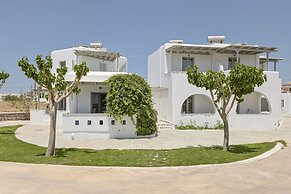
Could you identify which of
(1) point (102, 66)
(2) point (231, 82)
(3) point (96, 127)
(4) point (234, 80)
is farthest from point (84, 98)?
(4) point (234, 80)

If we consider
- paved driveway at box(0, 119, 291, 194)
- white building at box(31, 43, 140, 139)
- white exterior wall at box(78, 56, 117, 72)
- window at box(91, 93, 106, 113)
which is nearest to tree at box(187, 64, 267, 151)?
paved driveway at box(0, 119, 291, 194)

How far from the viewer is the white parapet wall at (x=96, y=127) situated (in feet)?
63.5

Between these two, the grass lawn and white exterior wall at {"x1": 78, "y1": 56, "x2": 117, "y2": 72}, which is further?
white exterior wall at {"x1": 78, "y1": 56, "x2": 117, "y2": 72}

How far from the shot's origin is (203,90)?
27.2 meters

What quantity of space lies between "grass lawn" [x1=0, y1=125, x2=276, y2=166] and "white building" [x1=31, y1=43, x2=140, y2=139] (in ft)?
13.9

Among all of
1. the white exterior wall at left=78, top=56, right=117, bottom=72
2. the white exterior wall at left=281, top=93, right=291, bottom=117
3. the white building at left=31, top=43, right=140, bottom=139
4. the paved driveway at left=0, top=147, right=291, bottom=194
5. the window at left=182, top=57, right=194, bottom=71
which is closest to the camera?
the paved driveway at left=0, top=147, right=291, bottom=194

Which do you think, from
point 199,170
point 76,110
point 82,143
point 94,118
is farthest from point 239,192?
point 76,110

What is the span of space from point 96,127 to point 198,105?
13533 millimetres

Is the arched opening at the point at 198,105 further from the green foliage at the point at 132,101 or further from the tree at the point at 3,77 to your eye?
the tree at the point at 3,77

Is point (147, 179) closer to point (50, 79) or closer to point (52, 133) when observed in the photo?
point (52, 133)

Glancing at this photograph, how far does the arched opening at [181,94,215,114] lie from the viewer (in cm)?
2938

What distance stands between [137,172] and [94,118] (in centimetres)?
1019

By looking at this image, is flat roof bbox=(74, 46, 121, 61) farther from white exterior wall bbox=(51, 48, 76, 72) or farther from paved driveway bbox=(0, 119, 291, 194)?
paved driveway bbox=(0, 119, 291, 194)

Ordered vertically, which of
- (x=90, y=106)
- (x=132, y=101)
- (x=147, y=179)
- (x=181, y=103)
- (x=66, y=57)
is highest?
(x=66, y=57)
